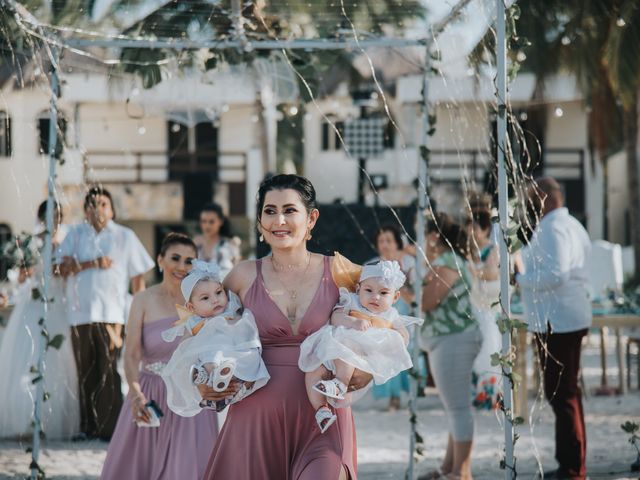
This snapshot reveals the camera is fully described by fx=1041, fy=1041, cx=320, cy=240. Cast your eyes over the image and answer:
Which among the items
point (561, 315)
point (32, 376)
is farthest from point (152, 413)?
point (32, 376)

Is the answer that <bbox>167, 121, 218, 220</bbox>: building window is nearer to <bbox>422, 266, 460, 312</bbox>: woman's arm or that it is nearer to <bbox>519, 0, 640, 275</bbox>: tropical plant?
<bbox>519, 0, 640, 275</bbox>: tropical plant

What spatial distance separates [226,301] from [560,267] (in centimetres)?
296

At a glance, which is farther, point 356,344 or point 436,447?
point 436,447

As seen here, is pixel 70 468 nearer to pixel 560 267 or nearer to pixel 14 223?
pixel 560 267

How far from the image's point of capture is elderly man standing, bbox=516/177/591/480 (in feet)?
21.2

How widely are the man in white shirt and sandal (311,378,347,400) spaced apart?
461 cm

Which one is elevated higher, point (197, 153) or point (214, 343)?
point (197, 153)

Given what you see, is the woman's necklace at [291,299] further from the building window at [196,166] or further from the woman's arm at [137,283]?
the building window at [196,166]

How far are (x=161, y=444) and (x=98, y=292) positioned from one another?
9.52ft

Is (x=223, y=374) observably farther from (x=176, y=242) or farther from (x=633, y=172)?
(x=633, y=172)

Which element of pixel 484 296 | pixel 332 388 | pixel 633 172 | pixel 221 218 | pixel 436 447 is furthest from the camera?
pixel 633 172

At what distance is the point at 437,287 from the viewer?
21.3ft

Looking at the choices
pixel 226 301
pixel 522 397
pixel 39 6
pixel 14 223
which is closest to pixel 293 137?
pixel 14 223

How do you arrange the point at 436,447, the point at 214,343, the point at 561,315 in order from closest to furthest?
the point at 214,343 → the point at 561,315 → the point at 436,447
